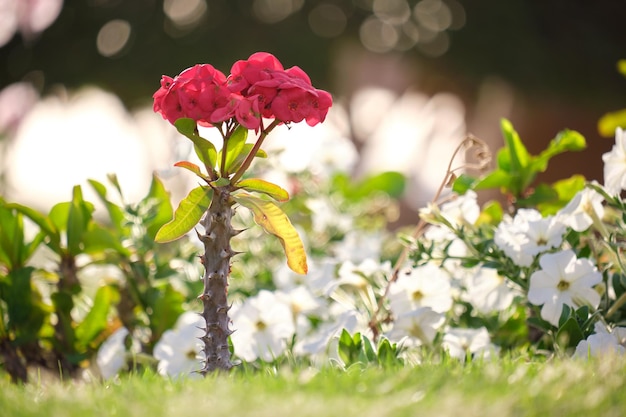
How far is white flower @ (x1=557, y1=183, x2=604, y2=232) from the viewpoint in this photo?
997 mm

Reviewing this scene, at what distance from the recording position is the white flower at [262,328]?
1046 mm

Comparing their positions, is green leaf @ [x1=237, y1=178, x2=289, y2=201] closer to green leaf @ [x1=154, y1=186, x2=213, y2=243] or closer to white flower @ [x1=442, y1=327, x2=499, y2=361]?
green leaf @ [x1=154, y1=186, x2=213, y2=243]

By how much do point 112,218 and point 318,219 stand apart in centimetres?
54

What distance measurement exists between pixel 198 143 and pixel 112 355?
490 millimetres

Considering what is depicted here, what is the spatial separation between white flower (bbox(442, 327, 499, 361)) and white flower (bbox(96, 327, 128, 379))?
48 cm

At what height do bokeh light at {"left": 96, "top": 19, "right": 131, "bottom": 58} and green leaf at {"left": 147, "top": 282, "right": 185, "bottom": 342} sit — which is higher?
→ bokeh light at {"left": 96, "top": 19, "right": 131, "bottom": 58}

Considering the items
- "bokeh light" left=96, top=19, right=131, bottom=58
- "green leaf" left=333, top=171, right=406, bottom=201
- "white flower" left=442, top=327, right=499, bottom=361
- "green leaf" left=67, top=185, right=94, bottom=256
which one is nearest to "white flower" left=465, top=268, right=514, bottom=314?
"white flower" left=442, top=327, right=499, bottom=361

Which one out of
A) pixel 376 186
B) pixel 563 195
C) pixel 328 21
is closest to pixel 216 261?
pixel 563 195

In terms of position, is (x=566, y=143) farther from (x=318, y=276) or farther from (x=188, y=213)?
(x=188, y=213)

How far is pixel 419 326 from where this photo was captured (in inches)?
40.0

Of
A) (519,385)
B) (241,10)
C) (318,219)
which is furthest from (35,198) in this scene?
(519,385)

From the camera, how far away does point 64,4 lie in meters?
4.12

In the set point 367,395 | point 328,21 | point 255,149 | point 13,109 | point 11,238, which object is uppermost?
point 328,21

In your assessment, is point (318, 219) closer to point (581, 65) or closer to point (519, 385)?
point (519, 385)
